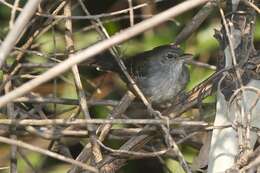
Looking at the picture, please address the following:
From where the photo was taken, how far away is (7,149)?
4.01 meters

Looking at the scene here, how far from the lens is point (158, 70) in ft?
15.9

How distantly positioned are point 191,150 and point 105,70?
78cm

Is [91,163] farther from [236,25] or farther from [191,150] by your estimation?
[191,150]

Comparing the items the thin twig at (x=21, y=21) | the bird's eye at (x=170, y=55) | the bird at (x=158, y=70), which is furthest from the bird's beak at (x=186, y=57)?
the thin twig at (x=21, y=21)

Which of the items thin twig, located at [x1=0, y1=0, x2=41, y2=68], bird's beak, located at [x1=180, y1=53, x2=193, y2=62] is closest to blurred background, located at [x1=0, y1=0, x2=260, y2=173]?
bird's beak, located at [x1=180, y1=53, x2=193, y2=62]

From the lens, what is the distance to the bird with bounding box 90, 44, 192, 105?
13.9 ft

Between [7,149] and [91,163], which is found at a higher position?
[91,163]

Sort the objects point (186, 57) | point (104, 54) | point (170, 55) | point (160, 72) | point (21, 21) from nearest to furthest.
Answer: point (21, 21) → point (186, 57) → point (104, 54) → point (170, 55) → point (160, 72)

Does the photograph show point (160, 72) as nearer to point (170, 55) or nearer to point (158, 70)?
point (158, 70)

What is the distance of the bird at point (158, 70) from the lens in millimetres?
4223

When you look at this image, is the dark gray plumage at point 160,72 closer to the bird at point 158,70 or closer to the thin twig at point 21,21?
the bird at point 158,70

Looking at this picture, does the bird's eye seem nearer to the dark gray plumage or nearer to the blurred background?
the dark gray plumage

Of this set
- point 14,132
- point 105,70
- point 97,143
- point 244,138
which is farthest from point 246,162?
point 105,70

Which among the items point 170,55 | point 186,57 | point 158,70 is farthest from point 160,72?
point 186,57
